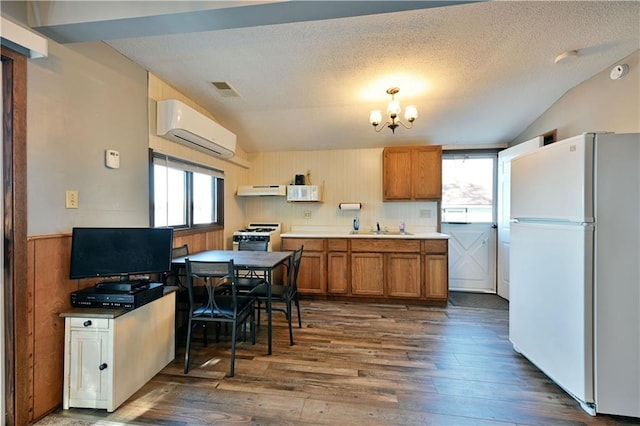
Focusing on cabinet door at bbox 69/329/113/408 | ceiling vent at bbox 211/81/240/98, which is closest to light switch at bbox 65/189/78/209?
cabinet door at bbox 69/329/113/408

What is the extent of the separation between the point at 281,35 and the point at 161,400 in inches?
106

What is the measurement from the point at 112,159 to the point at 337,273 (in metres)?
2.83

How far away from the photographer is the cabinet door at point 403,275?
3.73m

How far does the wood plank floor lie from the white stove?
1258mm

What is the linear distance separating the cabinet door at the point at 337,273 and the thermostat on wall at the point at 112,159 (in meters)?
2.64

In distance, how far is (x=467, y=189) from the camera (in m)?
4.34

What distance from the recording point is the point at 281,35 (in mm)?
2141

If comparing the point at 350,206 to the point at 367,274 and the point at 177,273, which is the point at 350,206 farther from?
the point at 177,273

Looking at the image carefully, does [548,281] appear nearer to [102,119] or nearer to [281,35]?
[281,35]

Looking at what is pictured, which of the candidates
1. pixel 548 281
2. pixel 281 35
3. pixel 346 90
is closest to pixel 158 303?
pixel 281 35

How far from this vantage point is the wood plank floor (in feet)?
5.49

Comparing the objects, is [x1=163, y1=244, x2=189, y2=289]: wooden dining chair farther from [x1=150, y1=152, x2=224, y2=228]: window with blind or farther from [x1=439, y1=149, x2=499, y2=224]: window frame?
[x1=439, y1=149, x2=499, y2=224]: window frame

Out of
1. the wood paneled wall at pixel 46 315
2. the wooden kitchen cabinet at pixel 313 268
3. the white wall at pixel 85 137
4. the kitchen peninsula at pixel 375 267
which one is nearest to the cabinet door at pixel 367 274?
the kitchen peninsula at pixel 375 267

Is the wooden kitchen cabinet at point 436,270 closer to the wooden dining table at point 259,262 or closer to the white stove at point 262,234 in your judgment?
the wooden dining table at point 259,262
